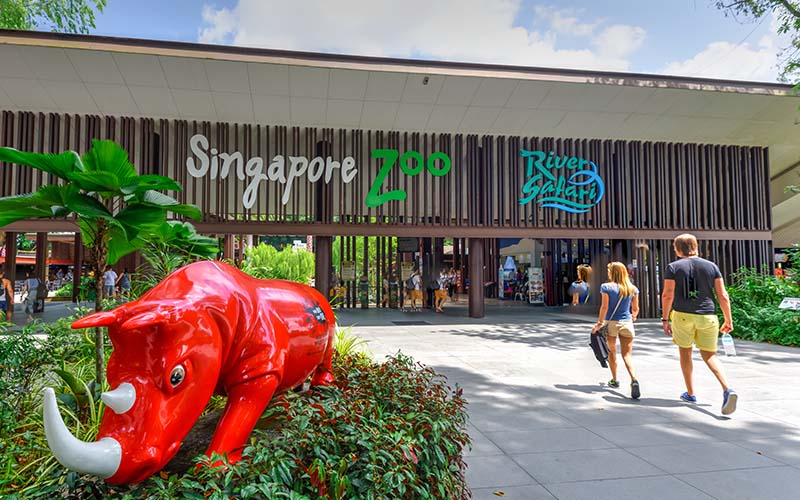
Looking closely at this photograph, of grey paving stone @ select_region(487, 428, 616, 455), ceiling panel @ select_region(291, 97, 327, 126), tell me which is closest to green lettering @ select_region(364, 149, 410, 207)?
ceiling panel @ select_region(291, 97, 327, 126)

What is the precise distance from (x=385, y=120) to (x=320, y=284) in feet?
17.8

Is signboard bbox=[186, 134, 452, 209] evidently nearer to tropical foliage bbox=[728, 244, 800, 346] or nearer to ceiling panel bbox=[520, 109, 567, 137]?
ceiling panel bbox=[520, 109, 567, 137]

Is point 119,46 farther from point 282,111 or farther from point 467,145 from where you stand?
point 467,145

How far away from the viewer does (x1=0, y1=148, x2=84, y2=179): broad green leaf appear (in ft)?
9.02

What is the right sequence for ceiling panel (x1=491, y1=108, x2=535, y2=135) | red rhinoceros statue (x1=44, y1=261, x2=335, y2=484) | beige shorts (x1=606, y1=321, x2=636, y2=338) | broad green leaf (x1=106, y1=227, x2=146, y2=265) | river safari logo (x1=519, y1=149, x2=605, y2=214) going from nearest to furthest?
red rhinoceros statue (x1=44, y1=261, x2=335, y2=484) → broad green leaf (x1=106, y1=227, x2=146, y2=265) → beige shorts (x1=606, y1=321, x2=636, y2=338) → ceiling panel (x1=491, y1=108, x2=535, y2=135) → river safari logo (x1=519, y1=149, x2=605, y2=214)

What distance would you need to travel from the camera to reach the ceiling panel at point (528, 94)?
12672 millimetres

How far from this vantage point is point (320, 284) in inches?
557

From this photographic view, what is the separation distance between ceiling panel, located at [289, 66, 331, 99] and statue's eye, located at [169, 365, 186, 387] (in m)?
11.0

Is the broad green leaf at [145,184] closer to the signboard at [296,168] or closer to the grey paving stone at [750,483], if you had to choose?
the grey paving stone at [750,483]

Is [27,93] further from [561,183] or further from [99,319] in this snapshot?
[561,183]

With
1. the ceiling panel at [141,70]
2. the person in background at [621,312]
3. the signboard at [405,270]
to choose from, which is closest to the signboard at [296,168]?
the ceiling panel at [141,70]

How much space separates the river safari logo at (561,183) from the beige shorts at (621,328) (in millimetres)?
9636

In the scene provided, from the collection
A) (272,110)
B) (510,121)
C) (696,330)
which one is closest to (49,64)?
(272,110)

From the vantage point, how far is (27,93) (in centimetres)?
1193
